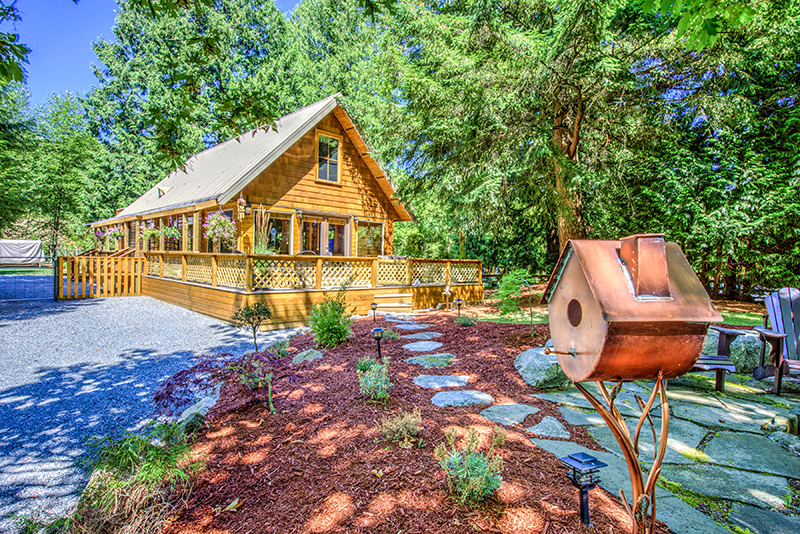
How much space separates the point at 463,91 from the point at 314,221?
→ 670 centimetres

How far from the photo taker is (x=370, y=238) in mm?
14898

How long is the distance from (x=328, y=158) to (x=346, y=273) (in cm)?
535

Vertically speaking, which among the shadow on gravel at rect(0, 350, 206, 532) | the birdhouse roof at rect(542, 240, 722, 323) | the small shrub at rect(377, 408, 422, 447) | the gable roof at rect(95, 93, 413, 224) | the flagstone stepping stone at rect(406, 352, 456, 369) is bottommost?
the shadow on gravel at rect(0, 350, 206, 532)

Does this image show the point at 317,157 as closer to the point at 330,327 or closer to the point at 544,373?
the point at 330,327

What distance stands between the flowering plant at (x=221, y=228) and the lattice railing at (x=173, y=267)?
5.13 ft

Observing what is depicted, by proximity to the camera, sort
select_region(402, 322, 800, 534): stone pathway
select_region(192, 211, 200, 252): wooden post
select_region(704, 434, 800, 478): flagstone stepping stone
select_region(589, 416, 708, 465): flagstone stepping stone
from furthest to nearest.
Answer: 1. select_region(192, 211, 200, 252): wooden post
2. select_region(589, 416, 708, 465): flagstone stepping stone
3. select_region(704, 434, 800, 478): flagstone stepping stone
4. select_region(402, 322, 800, 534): stone pathway

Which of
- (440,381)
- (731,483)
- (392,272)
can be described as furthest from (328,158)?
(731,483)

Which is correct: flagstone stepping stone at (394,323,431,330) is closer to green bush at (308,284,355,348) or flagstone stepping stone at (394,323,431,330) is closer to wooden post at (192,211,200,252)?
green bush at (308,284,355,348)

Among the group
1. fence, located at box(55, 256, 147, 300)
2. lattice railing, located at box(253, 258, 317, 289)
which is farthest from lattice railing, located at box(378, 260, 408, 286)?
fence, located at box(55, 256, 147, 300)

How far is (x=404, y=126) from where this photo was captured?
12766mm

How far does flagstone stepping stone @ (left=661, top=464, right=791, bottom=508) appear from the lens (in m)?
2.17

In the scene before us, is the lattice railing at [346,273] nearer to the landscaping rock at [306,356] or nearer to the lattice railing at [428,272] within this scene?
the lattice railing at [428,272]

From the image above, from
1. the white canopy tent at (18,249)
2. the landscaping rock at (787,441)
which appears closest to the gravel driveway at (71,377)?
the landscaping rock at (787,441)

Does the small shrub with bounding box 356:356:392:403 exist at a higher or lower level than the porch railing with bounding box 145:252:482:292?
lower
